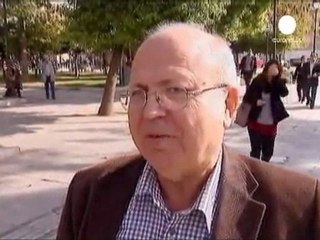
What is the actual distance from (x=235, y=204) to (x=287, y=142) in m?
10.3

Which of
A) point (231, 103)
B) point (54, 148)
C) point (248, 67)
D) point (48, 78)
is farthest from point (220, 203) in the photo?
point (248, 67)

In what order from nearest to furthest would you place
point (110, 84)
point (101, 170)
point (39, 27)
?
point (101, 170) < point (110, 84) < point (39, 27)

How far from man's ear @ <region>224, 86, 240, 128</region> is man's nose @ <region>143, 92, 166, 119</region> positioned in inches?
8.3

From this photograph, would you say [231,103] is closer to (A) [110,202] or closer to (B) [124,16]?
(A) [110,202]

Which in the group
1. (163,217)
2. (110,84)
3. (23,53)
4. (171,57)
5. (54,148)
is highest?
(171,57)

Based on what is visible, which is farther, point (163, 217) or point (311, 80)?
point (311, 80)

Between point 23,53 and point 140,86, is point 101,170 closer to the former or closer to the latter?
point 140,86

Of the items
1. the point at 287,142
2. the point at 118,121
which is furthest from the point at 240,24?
the point at 287,142

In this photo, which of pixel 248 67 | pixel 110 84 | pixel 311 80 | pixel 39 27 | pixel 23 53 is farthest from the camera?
pixel 23 53

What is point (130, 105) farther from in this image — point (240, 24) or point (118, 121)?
point (240, 24)

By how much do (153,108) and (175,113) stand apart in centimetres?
6

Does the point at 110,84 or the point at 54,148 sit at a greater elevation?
the point at 110,84

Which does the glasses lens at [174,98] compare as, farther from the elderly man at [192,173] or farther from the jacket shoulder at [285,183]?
the jacket shoulder at [285,183]

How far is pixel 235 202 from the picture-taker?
70.4 inches
